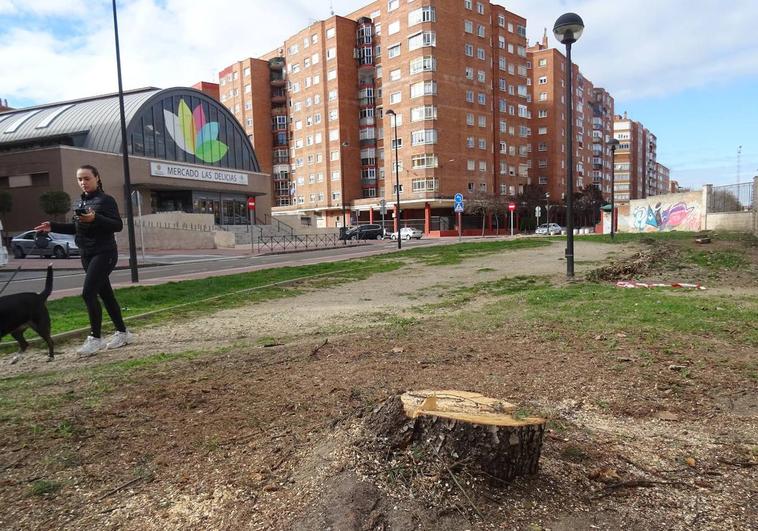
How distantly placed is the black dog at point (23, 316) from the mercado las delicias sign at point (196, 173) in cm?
3963

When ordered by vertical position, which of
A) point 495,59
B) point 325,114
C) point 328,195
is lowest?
point 328,195

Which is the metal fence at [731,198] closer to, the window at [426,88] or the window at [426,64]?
the window at [426,88]

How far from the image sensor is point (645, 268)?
1105 centimetres

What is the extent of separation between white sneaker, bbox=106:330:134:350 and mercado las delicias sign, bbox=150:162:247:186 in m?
39.5

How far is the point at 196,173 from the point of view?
45.4 meters

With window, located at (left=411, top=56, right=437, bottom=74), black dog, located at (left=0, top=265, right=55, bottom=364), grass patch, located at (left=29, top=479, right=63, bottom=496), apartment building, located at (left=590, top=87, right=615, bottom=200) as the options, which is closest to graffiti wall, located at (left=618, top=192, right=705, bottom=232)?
window, located at (left=411, top=56, right=437, bottom=74)

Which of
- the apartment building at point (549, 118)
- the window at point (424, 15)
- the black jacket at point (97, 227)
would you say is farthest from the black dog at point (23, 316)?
the apartment building at point (549, 118)

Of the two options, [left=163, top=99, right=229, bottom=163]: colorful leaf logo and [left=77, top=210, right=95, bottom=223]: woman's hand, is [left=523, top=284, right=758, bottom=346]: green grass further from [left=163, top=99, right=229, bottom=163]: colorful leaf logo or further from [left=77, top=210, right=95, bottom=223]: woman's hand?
[left=163, top=99, right=229, bottom=163]: colorful leaf logo

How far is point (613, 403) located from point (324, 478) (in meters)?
2.10

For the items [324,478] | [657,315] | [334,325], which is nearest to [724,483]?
[324,478]

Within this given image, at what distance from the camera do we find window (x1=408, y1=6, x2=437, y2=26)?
56906 mm

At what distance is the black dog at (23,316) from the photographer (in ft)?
15.7

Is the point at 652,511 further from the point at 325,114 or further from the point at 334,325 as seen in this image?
the point at 325,114

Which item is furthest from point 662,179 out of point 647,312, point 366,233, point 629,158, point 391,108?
point 647,312
